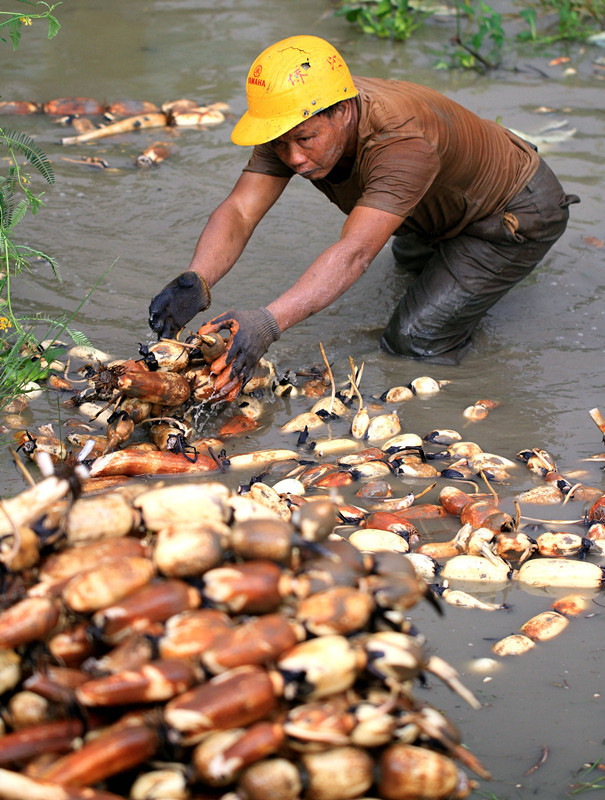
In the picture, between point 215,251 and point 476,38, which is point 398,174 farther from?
point 476,38

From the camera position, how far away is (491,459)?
3.03m

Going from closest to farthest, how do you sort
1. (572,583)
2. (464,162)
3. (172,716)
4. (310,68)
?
(172,716), (572,583), (310,68), (464,162)

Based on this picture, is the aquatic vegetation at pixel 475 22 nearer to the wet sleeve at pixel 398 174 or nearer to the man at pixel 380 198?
the man at pixel 380 198

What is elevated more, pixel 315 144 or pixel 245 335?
pixel 315 144

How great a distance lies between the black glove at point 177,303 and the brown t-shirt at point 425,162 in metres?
0.71

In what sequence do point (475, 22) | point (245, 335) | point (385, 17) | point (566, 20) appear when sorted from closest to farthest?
point (245, 335), point (566, 20), point (385, 17), point (475, 22)

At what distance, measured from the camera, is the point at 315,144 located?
10.6ft

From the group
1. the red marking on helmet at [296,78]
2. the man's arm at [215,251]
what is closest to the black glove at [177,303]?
the man's arm at [215,251]

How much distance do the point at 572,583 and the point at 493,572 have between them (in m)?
0.23

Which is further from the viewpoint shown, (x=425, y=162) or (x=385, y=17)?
(x=385, y=17)

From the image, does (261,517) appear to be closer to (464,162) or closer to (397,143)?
(397,143)

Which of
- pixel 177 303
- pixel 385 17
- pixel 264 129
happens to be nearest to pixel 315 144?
pixel 264 129

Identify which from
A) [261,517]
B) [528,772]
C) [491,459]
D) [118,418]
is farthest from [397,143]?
[528,772]

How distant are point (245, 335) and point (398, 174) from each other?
3.08 ft
